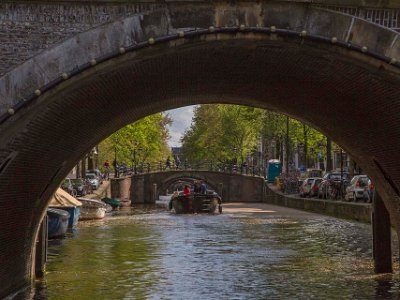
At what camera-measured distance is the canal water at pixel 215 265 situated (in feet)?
47.2

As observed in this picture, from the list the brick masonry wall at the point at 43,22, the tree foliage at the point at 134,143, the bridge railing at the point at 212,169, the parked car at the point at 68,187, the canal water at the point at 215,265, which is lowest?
the canal water at the point at 215,265

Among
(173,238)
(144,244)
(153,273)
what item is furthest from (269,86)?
(173,238)

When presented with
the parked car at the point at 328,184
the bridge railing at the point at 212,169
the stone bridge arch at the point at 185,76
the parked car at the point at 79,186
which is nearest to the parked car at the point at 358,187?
the parked car at the point at 328,184

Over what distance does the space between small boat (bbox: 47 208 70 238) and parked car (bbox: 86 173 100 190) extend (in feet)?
93.5

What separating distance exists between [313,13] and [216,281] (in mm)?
7773

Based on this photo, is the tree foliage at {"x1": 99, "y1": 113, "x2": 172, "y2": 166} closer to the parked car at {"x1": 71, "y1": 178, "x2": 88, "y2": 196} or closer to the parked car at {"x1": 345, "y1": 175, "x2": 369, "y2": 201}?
the parked car at {"x1": 71, "y1": 178, "x2": 88, "y2": 196}

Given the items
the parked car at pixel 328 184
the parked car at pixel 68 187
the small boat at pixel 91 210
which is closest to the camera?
the small boat at pixel 91 210

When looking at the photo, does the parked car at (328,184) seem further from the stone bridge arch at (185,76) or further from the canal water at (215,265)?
the stone bridge arch at (185,76)

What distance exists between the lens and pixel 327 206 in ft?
139

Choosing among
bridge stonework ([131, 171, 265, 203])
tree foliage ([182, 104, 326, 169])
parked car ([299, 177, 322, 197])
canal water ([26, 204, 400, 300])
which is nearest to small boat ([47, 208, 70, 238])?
canal water ([26, 204, 400, 300])

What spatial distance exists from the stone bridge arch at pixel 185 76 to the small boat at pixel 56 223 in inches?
512

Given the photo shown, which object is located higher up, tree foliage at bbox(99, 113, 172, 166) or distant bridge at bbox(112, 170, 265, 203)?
tree foliage at bbox(99, 113, 172, 166)

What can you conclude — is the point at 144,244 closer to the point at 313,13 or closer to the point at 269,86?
the point at 269,86

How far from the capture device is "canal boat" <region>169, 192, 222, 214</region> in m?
48.5
